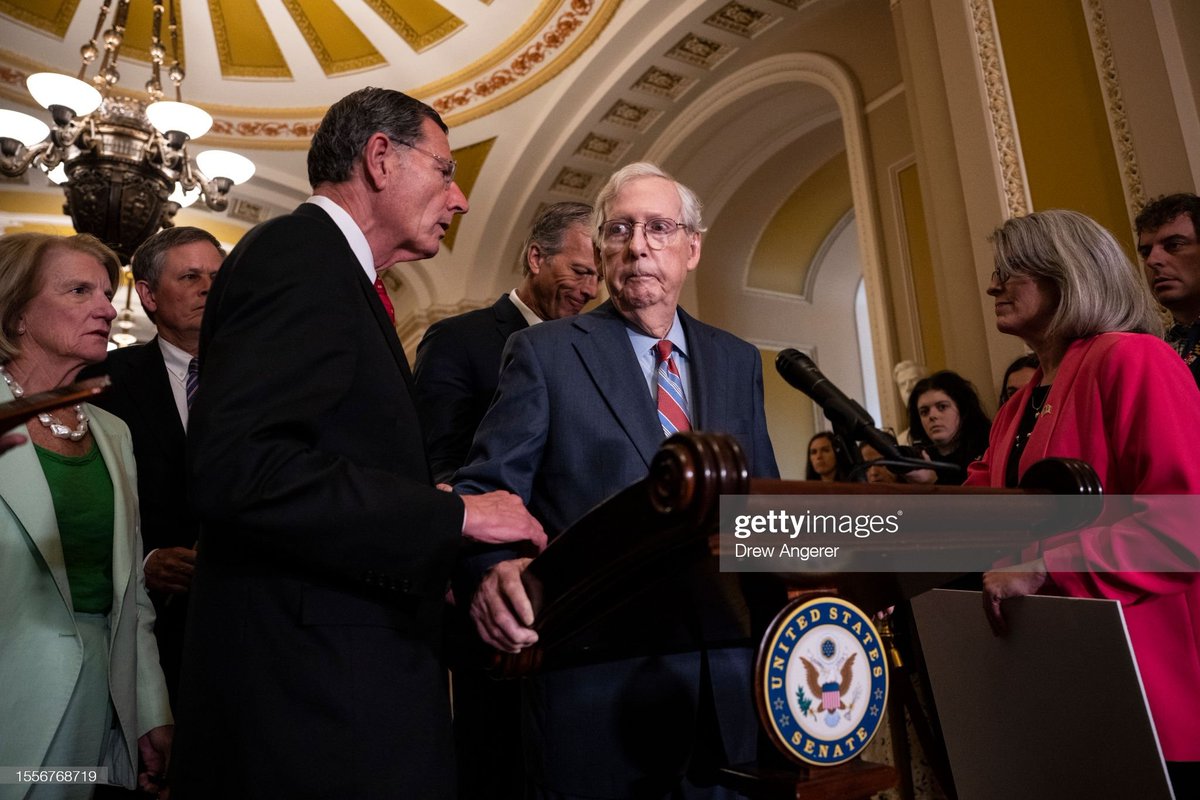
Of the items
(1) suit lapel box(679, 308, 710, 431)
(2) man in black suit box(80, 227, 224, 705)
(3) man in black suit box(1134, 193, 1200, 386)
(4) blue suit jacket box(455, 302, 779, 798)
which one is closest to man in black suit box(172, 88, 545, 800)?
(4) blue suit jacket box(455, 302, 779, 798)

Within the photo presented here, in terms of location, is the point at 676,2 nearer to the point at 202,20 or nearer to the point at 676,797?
the point at 202,20

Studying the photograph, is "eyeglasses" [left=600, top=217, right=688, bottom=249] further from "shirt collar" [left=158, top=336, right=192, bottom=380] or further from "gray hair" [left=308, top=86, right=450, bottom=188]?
"shirt collar" [left=158, top=336, right=192, bottom=380]

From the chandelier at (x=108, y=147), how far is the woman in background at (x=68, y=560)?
3.26 meters

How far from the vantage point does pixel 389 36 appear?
24.2 feet

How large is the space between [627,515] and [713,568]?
0.09m

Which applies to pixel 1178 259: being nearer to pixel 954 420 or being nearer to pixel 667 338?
pixel 954 420

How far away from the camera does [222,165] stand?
219 inches

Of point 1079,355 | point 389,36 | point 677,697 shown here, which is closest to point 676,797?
point 677,697

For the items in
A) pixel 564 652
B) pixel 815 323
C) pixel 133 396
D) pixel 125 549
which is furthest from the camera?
pixel 815 323

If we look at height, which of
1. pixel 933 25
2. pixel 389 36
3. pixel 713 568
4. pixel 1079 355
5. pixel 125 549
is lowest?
pixel 713 568

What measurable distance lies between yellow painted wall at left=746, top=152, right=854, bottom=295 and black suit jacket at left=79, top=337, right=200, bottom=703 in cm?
663

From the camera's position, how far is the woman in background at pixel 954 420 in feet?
10.6

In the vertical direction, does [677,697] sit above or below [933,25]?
below

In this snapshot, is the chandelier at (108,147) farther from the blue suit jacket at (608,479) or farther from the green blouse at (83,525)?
the blue suit jacket at (608,479)
